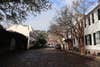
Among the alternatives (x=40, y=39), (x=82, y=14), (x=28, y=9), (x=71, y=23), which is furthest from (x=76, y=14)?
(x=40, y=39)

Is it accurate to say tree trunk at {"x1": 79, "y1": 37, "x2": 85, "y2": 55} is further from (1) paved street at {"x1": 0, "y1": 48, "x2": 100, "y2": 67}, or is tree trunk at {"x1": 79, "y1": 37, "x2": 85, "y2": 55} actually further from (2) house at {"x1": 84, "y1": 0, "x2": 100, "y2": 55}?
(1) paved street at {"x1": 0, "y1": 48, "x2": 100, "y2": 67}

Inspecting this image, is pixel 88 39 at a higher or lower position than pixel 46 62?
higher

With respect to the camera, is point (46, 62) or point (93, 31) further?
point (93, 31)

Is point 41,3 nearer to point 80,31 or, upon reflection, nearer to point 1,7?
point 1,7

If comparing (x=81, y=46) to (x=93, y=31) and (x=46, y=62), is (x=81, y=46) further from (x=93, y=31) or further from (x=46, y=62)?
(x=46, y=62)

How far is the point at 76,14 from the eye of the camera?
40.7m

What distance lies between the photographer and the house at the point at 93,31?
Answer: 3538cm

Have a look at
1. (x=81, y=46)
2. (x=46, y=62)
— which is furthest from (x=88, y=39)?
(x=46, y=62)

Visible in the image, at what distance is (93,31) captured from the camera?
125 feet

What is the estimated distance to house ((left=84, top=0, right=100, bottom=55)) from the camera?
35375 millimetres

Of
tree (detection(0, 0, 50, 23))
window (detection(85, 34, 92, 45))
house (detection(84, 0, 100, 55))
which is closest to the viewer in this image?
tree (detection(0, 0, 50, 23))

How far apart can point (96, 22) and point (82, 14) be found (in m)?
4.16

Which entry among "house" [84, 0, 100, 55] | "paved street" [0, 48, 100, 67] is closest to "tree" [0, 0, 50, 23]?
"paved street" [0, 48, 100, 67]

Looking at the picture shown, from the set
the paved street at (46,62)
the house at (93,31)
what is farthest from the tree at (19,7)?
the house at (93,31)
